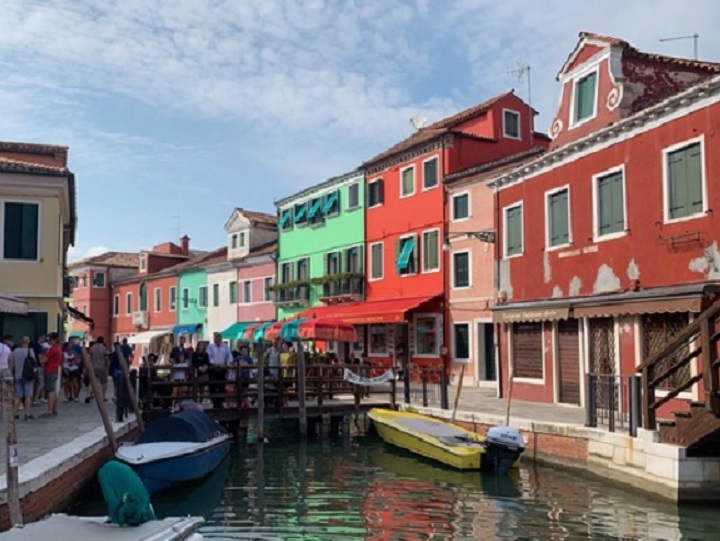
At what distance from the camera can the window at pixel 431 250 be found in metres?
26.3

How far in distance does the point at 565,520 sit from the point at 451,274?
15.5 meters

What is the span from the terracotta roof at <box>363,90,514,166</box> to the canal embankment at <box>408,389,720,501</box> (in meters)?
12.2

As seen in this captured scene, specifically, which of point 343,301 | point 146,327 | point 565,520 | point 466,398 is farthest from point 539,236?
point 146,327

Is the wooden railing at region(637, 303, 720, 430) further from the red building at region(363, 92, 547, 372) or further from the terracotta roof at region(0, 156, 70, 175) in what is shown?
the terracotta roof at region(0, 156, 70, 175)

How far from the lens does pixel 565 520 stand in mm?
Answer: 10328

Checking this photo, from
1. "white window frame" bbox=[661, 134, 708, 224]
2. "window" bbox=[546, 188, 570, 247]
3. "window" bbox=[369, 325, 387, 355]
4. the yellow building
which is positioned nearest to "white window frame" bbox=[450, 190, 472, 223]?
"window" bbox=[369, 325, 387, 355]

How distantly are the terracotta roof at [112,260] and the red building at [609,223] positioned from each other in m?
37.2

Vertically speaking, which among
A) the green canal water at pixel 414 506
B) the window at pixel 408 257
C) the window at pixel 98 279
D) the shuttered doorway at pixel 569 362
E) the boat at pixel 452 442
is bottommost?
the green canal water at pixel 414 506

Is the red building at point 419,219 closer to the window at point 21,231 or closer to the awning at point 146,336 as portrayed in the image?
the window at point 21,231

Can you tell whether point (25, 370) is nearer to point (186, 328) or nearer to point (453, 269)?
point (453, 269)

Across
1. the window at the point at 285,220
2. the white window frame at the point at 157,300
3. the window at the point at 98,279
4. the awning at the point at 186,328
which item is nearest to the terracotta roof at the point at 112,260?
the window at the point at 98,279

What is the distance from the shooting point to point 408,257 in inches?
1081

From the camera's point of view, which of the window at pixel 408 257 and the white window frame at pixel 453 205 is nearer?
the white window frame at pixel 453 205

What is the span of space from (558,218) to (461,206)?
695 cm
